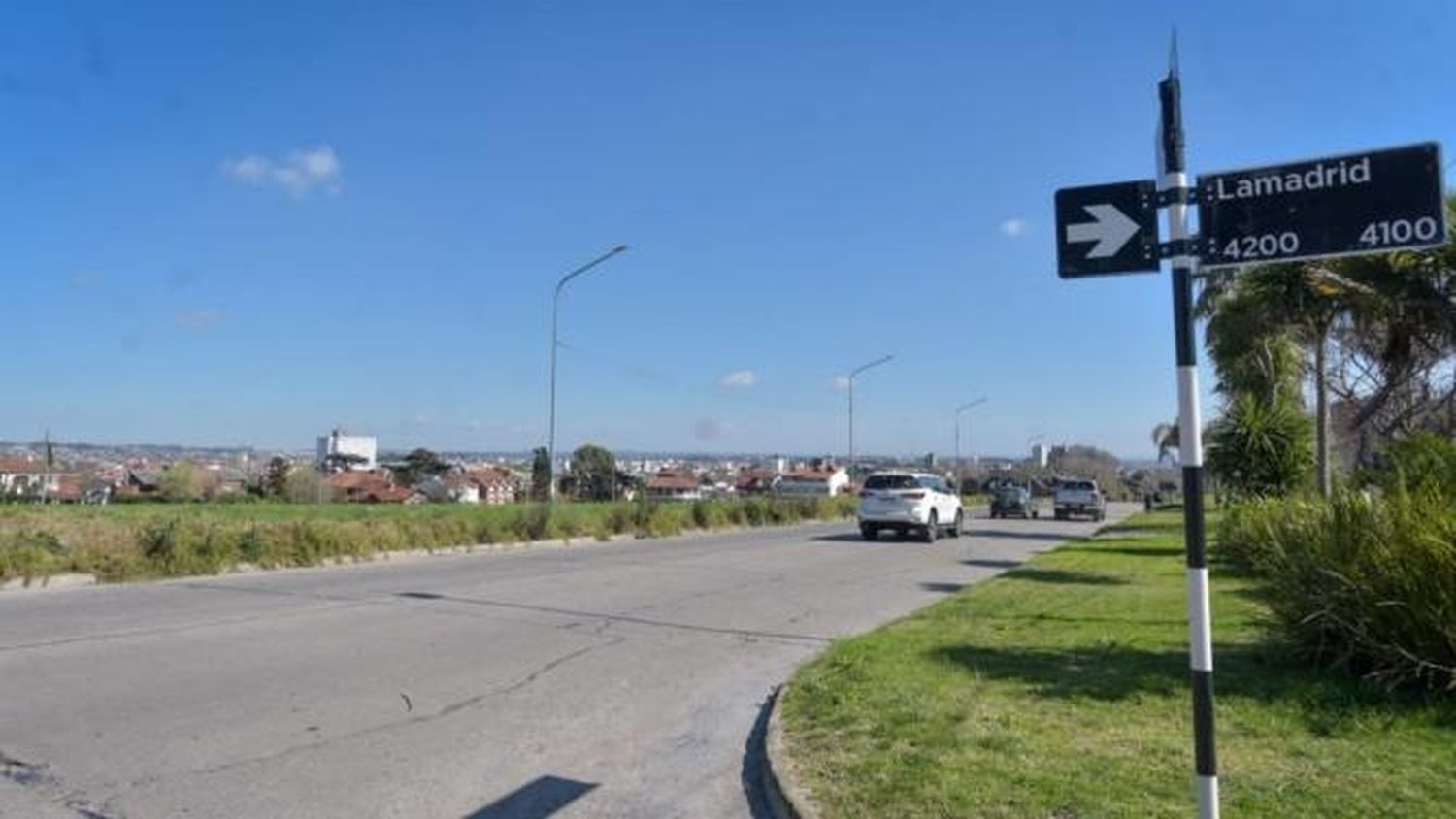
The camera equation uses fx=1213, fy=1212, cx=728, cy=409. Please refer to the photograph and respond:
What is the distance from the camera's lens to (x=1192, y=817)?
17.9ft

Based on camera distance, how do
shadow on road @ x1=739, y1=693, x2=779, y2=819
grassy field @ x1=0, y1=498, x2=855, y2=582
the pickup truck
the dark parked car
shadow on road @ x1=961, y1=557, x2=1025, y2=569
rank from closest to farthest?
shadow on road @ x1=739, y1=693, x2=779, y2=819, grassy field @ x1=0, y1=498, x2=855, y2=582, shadow on road @ x1=961, y1=557, x2=1025, y2=569, the pickup truck, the dark parked car

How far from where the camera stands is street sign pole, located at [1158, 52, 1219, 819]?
4.60 metres

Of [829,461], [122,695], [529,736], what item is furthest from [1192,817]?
[829,461]

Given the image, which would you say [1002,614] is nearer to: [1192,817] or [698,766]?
[698,766]

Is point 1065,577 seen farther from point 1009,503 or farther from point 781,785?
point 1009,503

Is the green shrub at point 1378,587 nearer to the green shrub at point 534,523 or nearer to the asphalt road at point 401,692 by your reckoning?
the asphalt road at point 401,692

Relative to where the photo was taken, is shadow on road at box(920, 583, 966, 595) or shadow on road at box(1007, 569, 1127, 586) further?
shadow on road at box(920, 583, 966, 595)

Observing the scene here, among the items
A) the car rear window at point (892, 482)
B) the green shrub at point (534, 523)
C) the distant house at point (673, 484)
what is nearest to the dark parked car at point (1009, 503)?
the distant house at point (673, 484)

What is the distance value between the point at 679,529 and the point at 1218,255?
33.3 meters

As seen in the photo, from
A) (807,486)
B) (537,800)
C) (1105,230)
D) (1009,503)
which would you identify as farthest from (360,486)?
(1105,230)

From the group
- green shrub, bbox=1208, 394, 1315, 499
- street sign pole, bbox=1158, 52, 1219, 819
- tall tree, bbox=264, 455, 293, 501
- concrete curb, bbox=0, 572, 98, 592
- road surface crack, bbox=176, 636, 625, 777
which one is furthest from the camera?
tall tree, bbox=264, 455, 293, 501

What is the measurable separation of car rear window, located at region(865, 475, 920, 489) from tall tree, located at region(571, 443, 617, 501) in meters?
21.8

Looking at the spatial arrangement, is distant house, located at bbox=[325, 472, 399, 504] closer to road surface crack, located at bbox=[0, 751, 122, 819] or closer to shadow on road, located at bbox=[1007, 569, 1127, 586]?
shadow on road, located at bbox=[1007, 569, 1127, 586]

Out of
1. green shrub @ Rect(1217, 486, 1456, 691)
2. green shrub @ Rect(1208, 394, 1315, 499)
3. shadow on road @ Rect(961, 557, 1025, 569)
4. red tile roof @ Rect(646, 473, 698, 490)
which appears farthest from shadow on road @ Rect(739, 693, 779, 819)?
red tile roof @ Rect(646, 473, 698, 490)
